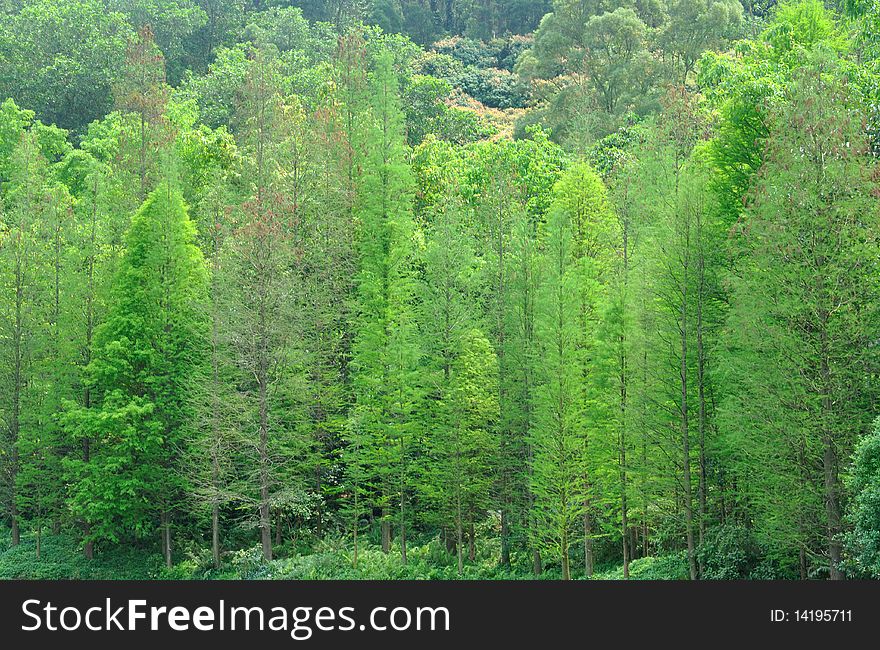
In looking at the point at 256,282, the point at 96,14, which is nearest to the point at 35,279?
the point at 256,282

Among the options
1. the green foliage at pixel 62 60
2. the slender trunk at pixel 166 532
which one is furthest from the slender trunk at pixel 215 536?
the green foliage at pixel 62 60

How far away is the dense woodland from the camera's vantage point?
24047 mm

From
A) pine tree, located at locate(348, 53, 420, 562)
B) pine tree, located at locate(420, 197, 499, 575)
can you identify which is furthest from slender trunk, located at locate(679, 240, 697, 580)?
pine tree, located at locate(348, 53, 420, 562)

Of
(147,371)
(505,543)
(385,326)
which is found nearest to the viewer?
(505,543)

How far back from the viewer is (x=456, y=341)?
32594 millimetres

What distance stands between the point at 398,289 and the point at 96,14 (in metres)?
47.2

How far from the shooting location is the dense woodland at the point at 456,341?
78.9ft

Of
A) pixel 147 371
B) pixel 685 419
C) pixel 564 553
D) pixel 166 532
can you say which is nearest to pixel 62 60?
pixel 147 371

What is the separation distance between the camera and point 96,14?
71.8 meters

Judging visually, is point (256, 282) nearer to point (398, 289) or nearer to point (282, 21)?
point (398, 289)

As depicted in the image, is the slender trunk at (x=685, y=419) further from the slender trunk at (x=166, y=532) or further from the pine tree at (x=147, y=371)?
the slender trunk at (x=166, y=532)

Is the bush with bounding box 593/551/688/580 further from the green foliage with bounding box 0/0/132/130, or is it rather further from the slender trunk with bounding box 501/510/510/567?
the green foliage with bounding box 0/0/132/130

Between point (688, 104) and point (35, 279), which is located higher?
point (688, 104)

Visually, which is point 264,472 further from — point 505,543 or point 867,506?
point 867,506
